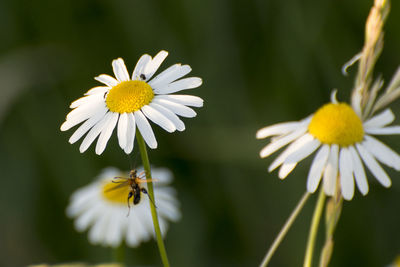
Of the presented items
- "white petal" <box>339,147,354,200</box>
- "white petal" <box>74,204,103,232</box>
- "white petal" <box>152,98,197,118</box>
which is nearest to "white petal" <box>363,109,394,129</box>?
"white petal" <box>339,147,354,200</box>

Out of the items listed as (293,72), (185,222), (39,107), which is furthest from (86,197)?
(293,72)

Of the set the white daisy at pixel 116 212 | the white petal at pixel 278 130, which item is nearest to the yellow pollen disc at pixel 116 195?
the white daisy at pixel 116 212

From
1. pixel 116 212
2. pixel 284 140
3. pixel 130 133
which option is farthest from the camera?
pixel 116 212

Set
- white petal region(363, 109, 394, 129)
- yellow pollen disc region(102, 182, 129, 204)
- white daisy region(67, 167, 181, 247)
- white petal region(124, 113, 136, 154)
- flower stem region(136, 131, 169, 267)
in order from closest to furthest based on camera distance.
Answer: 1. flower stem region(136, 131, 169, 267)
2. white petal region(124, 113, 136, 154)
3. white petal region(363, 109, 394, 129)
4. white daisy region(67, 167, 181, 247)
5. yellow pollen disc region(102, 182, 129, 204)

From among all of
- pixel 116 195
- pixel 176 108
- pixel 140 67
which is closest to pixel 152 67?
pixel 140 67

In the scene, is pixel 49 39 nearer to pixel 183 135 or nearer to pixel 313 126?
pixel 183 135

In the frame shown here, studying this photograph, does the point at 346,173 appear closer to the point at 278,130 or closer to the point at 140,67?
the point at 278,130

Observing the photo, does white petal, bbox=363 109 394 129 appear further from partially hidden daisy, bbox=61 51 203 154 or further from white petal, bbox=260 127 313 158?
partially hidden daisy, bbox=61 51 203 154
